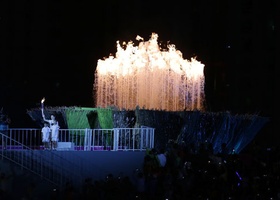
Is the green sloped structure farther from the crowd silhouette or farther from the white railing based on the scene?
the crowd silhouette

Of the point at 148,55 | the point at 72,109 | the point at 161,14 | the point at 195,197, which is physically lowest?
the point at 195,197

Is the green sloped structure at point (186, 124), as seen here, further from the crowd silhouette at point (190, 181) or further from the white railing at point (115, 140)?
the crowd silhouette at point (190, 181)

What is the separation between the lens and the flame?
36.4m

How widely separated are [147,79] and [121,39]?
11.5 metres

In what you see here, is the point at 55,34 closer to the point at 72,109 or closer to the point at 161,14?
the point at 161,14

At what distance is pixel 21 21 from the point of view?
46594 mm

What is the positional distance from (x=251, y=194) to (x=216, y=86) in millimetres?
32226

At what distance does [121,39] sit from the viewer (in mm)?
47500

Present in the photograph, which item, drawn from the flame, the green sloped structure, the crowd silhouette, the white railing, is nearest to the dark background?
the flame

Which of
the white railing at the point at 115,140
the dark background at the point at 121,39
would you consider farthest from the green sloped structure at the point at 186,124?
the dark background at the point at 121,39

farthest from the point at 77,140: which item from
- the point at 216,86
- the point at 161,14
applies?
the point at 216,86

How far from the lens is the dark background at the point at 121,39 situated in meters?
45.0

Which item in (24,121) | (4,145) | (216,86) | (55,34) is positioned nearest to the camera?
(4,145)

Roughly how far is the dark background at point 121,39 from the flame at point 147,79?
5.86 metres
